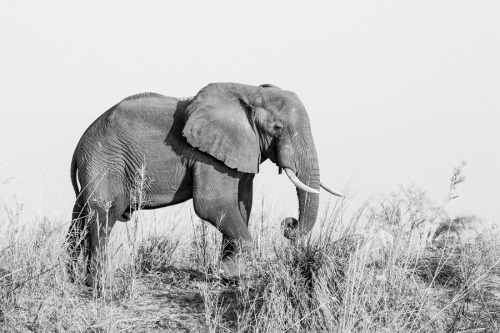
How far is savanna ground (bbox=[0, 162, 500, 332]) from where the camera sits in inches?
236

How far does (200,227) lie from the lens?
30.3ft

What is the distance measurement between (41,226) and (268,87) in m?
3.02

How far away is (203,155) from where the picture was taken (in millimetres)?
8430

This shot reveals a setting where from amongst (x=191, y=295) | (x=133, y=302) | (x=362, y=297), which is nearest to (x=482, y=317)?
(x=362, y=297)

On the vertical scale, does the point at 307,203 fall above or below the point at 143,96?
below

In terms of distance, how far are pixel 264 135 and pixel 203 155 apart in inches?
29.4

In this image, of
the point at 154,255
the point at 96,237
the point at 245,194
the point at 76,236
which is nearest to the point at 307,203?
the point at 245,194

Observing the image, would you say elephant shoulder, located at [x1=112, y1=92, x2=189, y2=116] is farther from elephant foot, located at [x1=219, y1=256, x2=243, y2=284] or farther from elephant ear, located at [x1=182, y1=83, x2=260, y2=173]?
elephant foot, located at [x1=219, y1=256, x2=243, y2=284]

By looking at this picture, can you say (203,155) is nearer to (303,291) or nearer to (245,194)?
(245,194)

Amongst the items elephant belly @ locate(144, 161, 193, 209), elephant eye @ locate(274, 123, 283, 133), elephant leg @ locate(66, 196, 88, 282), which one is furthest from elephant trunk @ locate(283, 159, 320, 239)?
elephant leg @ locate(66, 196, 88, 282)

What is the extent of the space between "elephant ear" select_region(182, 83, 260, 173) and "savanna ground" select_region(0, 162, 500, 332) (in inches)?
44.0

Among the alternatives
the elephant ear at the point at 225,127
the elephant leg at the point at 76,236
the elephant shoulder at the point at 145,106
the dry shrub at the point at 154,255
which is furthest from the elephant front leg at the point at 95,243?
the elephant ear at the point at 225,127

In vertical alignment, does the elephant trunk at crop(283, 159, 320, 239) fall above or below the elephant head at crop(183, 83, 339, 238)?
below

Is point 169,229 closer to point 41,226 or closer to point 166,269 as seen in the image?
point 166,269
